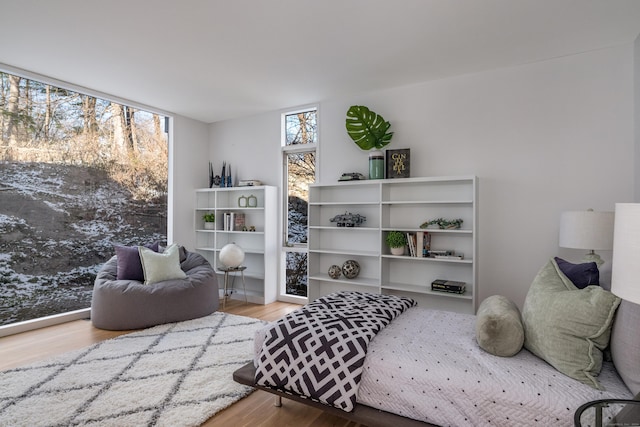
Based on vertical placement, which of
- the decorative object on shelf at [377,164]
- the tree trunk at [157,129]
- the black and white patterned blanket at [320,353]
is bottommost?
the black and white patterned blanket at [320,353]

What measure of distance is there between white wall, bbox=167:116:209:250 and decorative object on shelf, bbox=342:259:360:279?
256 cm

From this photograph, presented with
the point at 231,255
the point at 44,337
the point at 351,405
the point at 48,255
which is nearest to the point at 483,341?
the point at 351,405

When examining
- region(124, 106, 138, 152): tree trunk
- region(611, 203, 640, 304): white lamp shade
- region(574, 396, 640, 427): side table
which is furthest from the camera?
region(124, 106, 138, 152): tree trunk

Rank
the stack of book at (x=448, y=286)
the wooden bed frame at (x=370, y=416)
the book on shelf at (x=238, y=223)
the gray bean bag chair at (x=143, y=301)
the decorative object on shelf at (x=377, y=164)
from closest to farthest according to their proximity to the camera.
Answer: the wooden bed frame at (x=370, y=416), the stack of book at (x=448, y=286), the gray bean bag chair at (x=143, y=301), the decorative object on shelf at (x=377, y=164), the book on shelf at (x=238, y=223)

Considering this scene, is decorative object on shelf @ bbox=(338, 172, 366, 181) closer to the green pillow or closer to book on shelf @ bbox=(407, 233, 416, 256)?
book on shelf @ bbox=(407, 233, 416, 256)

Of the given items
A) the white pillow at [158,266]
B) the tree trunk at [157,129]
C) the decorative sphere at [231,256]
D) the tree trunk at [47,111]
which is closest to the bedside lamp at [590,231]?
the decorative sphere at [231,256]

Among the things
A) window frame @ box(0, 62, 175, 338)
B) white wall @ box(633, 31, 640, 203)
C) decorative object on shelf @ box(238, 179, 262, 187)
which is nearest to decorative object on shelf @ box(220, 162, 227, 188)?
decorative object on shelf @ box(238, 179, 262, 187)

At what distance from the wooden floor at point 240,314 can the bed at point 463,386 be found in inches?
8.8

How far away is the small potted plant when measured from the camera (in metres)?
5.32

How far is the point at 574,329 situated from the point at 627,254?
0.79m

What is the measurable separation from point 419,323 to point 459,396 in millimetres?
729

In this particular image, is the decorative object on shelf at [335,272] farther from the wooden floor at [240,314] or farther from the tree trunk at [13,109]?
the tree trunk at [13,109]

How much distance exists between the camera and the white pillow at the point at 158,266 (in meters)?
3.86

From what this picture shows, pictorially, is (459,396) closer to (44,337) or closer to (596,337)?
(596,337)
